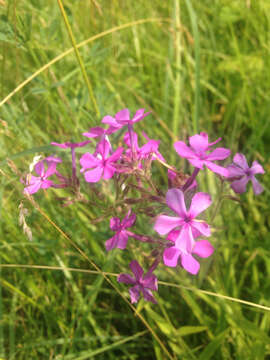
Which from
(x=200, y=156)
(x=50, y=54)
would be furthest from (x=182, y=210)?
(x=50, y=54)

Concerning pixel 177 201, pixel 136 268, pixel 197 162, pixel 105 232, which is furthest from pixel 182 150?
pixel 105 232

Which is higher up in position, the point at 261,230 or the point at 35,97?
the point at 35,97

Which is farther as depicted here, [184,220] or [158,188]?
[158,188]

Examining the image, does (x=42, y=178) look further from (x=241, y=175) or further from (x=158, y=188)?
(x=241, y=175)

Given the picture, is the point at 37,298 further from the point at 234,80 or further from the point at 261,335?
the point at 234,80

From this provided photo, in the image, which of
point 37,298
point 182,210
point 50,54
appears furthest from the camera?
point 50,54

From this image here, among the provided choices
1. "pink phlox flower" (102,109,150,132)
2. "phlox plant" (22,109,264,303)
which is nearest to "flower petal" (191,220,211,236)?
"phlox plant" (22,109,264,303)

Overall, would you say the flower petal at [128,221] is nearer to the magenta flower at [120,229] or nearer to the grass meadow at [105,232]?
the magenta flower at [120,229]
